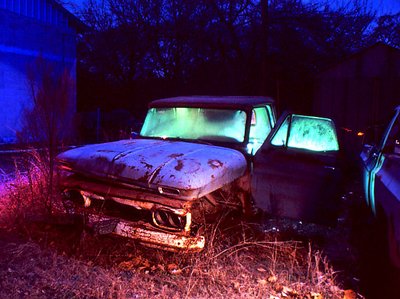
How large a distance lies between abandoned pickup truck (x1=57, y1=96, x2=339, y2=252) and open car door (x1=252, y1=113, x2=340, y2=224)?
0.04 feet

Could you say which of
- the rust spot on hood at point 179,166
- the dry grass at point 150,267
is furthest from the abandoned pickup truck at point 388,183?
the rust spot on hood at point 179,166

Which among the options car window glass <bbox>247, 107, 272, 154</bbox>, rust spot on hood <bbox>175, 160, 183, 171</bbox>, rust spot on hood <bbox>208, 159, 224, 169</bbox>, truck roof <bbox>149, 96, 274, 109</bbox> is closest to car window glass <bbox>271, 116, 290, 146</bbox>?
car window glass <bbox>247, 107, 272, 154</bbox>

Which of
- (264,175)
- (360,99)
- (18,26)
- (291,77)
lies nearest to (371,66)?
(360,99)

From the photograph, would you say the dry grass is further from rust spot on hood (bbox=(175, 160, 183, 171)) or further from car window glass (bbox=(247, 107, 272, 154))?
car window glass (bbox=(247, 107, 272, 154))

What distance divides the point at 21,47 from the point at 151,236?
12.8 m

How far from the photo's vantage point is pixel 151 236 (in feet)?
14.3

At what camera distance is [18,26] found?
14.8 metres

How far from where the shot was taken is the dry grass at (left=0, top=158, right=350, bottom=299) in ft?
12.9

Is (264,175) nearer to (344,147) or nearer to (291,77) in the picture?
(344,147)

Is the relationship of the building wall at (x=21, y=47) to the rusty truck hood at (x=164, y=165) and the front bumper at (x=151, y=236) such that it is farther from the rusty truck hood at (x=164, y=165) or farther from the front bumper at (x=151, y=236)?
the front bumper at (x=151, y=236)

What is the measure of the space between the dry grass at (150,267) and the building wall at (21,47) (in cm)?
1005

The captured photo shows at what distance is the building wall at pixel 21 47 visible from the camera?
14.5m

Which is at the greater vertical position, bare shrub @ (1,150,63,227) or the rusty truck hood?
the rusty truck hood

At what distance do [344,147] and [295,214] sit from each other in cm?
114
